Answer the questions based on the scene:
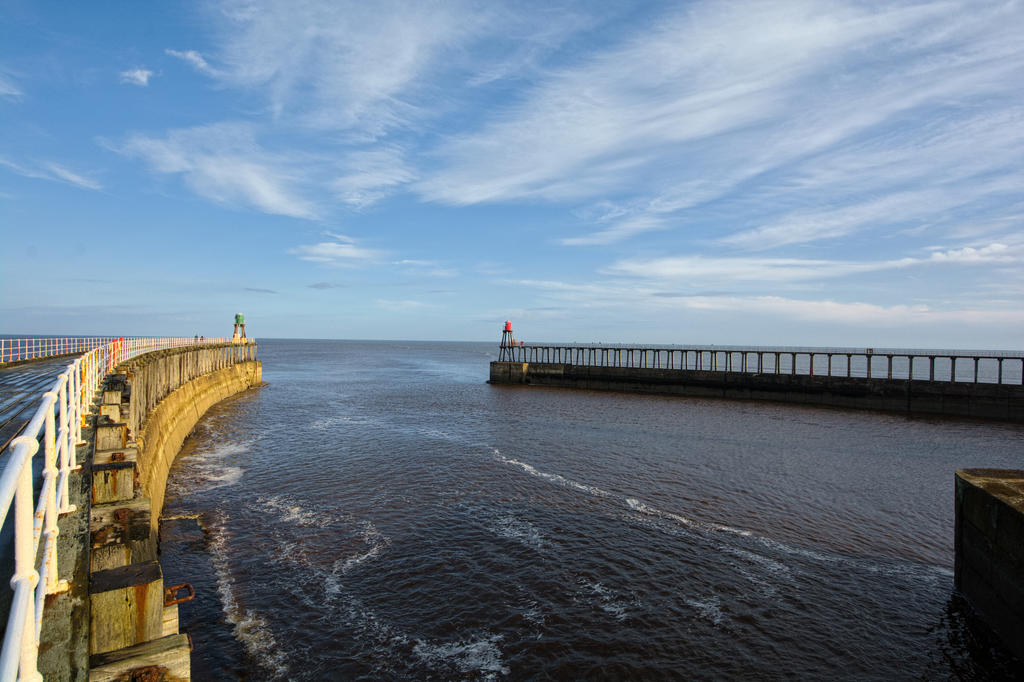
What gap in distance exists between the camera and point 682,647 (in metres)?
9.73

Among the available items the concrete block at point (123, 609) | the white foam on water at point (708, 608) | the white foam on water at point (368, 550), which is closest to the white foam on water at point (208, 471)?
the white foam on water at point (368, 550)

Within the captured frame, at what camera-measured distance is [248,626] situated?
403 inches

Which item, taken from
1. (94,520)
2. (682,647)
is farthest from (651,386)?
(94,520)

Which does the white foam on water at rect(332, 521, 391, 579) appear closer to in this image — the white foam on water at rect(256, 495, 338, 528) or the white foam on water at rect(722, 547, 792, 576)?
the white foam on water at rect(256, 495, 338, 528)

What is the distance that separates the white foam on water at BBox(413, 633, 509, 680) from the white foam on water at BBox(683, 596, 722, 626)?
4.17 m

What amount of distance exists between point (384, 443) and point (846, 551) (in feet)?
65.3

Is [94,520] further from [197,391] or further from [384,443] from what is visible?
[197,391]

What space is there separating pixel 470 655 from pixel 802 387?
44920 millimetres

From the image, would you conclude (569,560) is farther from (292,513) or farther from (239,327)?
(239,327)

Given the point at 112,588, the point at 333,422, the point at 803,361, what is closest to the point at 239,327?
the point at 333,422

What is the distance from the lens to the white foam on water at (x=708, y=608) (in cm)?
1062

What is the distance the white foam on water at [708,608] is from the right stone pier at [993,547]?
5062mm

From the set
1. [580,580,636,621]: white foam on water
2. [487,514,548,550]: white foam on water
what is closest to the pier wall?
[487,514,548,550]: white foam on water

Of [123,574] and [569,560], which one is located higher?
[123,574]
